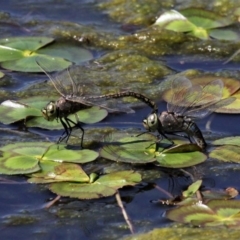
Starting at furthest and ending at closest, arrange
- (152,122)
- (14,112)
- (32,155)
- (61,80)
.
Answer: (61,80)
(14,112)
(152,122)
(32,155)

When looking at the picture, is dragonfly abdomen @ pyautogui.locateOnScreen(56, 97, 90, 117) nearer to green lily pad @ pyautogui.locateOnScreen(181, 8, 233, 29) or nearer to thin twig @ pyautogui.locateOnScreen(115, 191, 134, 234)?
thin twig @ pyautogui.locateOnScreen(115, 191, 134, 234)

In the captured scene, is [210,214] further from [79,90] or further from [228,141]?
[79,90]

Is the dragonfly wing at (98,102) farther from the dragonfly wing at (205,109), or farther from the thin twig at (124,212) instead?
the thin twig at (124,212)

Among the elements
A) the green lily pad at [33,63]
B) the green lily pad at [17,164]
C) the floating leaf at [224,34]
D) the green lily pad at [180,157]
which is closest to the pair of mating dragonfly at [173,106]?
the green lily pad at [180,157]

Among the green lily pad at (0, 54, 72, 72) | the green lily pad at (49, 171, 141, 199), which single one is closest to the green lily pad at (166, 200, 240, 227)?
the green lily pad at (49, 171, 141, 199)

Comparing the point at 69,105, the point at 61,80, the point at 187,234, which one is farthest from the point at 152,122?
the point at 187,234

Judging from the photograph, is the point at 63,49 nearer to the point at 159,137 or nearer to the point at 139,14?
the point at 139,14
